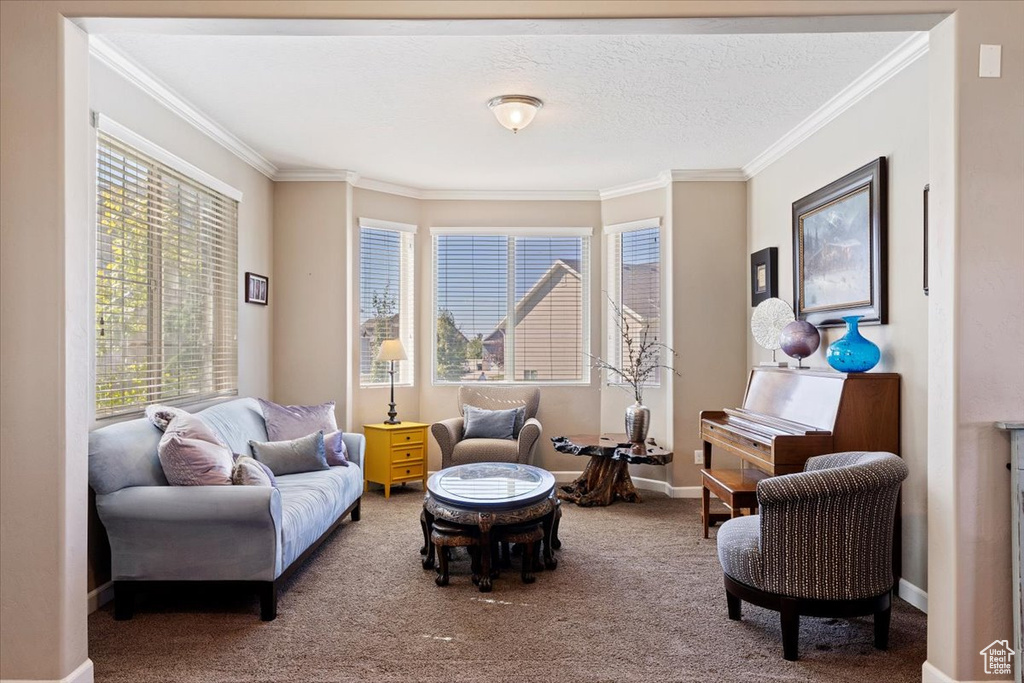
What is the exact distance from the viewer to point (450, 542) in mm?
3318

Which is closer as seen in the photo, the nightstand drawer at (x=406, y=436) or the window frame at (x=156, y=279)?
the window frame at (x=156, y=279)

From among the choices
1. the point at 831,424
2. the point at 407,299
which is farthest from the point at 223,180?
the point at 831,424

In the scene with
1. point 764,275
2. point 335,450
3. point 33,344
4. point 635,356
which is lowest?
point 335,450

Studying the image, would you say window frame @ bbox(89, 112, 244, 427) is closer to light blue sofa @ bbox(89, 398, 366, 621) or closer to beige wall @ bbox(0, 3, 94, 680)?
light blue sofa @ bbox(89, 398, 366, 621)

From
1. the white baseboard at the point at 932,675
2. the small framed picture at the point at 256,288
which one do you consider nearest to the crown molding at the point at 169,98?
the small framed picture at the point at 256,288

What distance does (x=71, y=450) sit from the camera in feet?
7.40

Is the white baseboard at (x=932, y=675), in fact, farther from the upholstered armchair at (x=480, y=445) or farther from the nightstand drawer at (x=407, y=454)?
the nightstand drawer at (x=407, y=454)

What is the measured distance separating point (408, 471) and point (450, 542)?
7.03 feet

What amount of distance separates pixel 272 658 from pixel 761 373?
3.32 m

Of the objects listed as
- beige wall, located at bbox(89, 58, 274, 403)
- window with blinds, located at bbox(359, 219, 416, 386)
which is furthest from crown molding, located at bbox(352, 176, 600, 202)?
beige wall, located at bbox(89, 58, 274, 403)

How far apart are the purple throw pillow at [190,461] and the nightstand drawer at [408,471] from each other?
2.25 metres

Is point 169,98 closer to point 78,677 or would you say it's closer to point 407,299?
point 407,299

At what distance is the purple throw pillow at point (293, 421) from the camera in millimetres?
4340

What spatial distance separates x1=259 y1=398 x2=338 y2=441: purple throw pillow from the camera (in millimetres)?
4340
